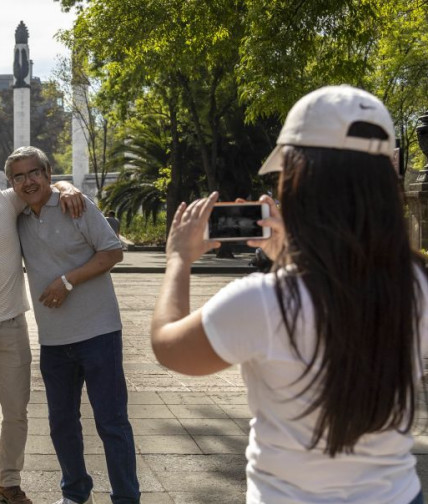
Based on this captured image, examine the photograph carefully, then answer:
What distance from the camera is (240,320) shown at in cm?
201

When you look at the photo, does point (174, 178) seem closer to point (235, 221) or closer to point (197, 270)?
point (197, 270)

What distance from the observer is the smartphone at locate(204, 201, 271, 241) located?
2.36 meters

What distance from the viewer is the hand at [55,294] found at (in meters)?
4.53

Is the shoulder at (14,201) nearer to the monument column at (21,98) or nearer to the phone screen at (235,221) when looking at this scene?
the phone screen at (235,221)

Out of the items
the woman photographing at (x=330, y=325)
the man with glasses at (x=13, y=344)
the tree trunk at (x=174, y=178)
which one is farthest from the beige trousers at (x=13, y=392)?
the tree trunk at (x=174, y=178)

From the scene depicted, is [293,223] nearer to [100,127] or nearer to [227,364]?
[227,364]

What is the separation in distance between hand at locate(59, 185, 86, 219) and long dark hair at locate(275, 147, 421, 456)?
274 centimetres

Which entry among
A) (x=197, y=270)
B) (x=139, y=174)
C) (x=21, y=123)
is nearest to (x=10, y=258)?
(x=197, y=270)

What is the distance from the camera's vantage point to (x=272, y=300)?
2.00 m

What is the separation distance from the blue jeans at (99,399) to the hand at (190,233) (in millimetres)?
2326

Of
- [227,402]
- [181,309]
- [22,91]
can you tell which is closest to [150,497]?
[227,402]

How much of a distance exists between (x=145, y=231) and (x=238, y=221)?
40136mm

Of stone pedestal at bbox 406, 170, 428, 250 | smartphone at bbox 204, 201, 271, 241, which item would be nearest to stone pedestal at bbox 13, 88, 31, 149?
stone pedestal at bbox 406, 170, 428, 250

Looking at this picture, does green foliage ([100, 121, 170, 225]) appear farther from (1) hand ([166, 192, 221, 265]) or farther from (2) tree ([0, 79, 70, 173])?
(2) tree ([0, 79, 70, 173])
